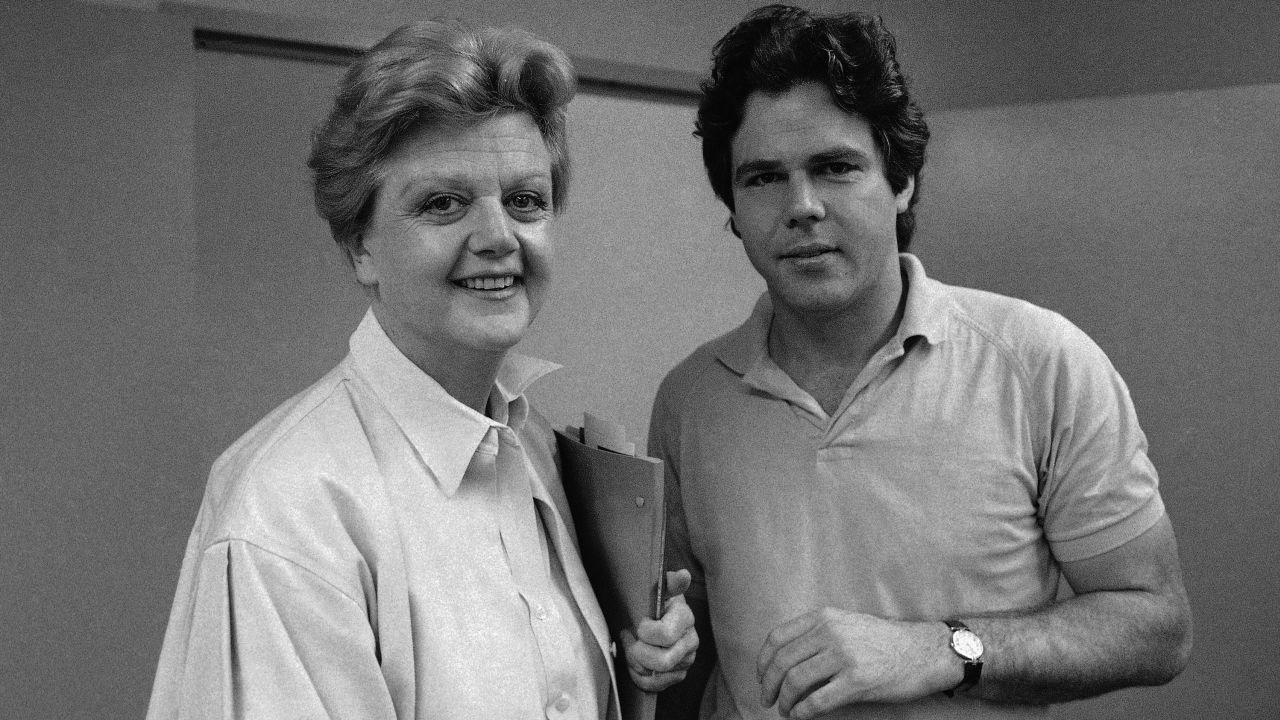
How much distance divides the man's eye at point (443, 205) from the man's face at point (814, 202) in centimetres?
50

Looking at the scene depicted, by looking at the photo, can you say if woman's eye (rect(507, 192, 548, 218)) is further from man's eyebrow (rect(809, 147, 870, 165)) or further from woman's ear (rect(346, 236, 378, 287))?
man's eyebrow (rect(809, 147, 870, 165))

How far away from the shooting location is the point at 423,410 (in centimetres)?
128

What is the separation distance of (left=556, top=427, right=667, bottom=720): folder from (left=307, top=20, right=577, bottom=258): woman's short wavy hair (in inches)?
14.9

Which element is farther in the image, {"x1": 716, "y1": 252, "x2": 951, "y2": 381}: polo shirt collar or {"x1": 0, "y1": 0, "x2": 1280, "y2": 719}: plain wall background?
{"x1": 0, "y1": 0, "x2": 1280, "y2": 719}: plain wall background

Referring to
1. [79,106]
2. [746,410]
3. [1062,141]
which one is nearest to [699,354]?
[746,410]

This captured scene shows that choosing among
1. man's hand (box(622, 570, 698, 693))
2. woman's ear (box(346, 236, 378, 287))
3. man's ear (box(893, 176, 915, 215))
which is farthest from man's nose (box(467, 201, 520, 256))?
man's ear (box(893, 176, 915, 215))

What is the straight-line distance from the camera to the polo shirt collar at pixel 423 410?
126 cm

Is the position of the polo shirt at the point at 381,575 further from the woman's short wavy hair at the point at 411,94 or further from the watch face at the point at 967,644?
the watch face at the point at 967,644

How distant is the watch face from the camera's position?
1480 millimetres

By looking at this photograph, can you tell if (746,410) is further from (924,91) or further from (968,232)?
(924,91)

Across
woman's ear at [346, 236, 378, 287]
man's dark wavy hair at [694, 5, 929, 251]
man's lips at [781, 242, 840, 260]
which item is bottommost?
woman's ear at [346, 236, 378, 287]

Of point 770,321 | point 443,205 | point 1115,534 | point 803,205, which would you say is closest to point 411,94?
point 443,205

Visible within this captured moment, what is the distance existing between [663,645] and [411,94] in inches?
25.1

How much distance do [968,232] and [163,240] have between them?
1675 mm
